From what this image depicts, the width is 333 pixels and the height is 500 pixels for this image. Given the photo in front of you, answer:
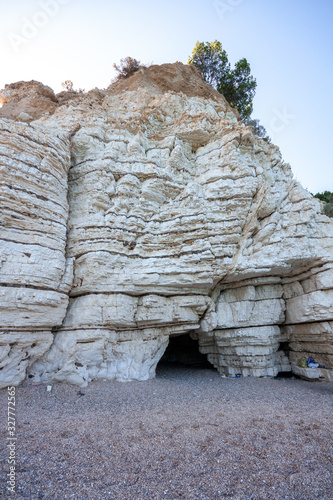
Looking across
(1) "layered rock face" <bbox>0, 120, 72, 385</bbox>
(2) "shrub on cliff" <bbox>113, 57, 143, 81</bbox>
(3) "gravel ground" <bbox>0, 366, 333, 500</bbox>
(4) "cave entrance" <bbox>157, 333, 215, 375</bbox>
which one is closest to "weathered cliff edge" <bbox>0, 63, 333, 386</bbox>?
(1) "layered rock face" <bbox>0, 120, 72, 385</bbox>

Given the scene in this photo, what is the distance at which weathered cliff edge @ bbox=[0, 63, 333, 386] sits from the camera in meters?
7.05

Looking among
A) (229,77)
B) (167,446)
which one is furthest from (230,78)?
(167,446)

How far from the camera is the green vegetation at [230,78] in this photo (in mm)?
16344

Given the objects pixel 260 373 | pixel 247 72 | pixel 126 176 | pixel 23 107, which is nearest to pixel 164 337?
pixel 260 373

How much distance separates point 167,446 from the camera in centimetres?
374

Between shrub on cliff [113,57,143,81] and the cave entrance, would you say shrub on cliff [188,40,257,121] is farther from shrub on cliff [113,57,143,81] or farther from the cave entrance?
the cave entrance

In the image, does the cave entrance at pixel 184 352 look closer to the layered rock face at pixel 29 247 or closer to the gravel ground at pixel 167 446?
the gravel ground at pixel 167 446

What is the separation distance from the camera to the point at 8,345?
6262mm

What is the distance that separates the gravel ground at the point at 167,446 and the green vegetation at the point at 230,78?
56.4 ft

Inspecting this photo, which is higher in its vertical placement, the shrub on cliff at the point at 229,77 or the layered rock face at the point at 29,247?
the shrub on cliff at the point at 229,77

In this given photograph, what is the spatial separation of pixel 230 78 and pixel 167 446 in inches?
813

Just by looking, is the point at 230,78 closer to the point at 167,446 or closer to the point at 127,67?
the point at 127,67

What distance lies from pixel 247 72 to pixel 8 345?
21.0 meters

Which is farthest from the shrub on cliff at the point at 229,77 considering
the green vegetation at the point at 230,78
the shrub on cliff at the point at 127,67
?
the shrub on cliff at the point at 127,67
